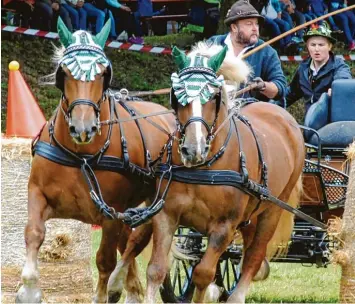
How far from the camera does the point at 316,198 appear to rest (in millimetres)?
8969

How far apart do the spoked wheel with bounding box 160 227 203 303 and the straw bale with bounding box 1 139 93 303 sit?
0.64m

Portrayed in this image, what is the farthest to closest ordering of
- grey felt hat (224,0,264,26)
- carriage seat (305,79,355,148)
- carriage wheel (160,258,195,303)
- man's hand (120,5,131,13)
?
1. man's hand (120,5,131,13)
2. carriage seat (305,79,355,148)
3. grey felt hat (224,0,264,26)
4. carriage wheel (160,258,195,303)

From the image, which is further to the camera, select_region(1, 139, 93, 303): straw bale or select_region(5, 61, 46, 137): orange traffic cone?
select_region(5, 61, 46, 137): orange traffic cone

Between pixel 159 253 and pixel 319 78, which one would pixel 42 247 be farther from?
pixel 319 78

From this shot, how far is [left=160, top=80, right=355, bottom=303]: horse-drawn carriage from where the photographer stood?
8.86 metres

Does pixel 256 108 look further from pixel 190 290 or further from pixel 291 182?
pixel 190 290

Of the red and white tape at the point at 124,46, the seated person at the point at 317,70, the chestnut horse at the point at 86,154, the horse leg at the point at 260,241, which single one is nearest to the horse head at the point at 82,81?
the chestnut horse at the point at 86,154

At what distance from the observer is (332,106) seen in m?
9.52

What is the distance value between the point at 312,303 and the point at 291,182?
1.55m

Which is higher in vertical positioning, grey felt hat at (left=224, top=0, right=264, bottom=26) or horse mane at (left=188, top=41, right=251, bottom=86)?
grey felt hat at (left=224, top=0, right=264, bottom=26)

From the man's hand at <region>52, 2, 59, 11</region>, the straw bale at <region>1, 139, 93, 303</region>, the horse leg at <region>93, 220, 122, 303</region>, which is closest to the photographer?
the horse leg at <region>93, 220, 122, 303</region>

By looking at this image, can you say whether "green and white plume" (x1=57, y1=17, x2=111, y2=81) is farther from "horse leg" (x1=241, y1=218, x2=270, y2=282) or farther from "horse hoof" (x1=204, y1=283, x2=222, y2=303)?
"horse hoof" (x1=204, y1=283, x2=222, y2=303)

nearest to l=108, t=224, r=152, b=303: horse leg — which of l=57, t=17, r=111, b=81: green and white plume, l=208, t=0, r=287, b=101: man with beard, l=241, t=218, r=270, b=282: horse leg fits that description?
l=241, t=218, r=270, b=282: horse leg

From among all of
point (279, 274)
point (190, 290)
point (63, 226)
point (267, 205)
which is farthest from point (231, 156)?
point (279, 274)
